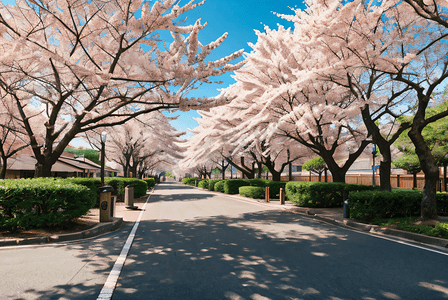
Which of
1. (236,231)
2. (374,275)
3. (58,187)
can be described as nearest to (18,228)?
(58,187)

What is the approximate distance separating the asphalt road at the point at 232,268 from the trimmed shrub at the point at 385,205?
201cm

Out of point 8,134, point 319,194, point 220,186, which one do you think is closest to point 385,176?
point 319,194

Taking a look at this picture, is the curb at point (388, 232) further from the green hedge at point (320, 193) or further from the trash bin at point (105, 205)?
the trash bin at point (105, 205)

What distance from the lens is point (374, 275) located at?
4.48 meters

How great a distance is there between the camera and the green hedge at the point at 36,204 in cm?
662

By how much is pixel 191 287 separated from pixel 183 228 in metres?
4.64

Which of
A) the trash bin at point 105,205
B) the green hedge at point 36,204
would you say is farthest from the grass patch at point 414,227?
the green hedge at point 36,204

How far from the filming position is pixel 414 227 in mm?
7348

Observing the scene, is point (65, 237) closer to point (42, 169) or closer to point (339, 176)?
point (42, 169)

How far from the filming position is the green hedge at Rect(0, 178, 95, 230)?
6.62 metres

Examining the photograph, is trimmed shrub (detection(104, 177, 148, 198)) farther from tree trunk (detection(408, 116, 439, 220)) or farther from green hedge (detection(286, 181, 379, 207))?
tree trunk (detection(408, 116, 439, 220))

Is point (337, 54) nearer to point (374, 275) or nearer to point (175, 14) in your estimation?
point (175, 14)

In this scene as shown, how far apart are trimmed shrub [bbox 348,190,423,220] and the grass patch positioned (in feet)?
1.31

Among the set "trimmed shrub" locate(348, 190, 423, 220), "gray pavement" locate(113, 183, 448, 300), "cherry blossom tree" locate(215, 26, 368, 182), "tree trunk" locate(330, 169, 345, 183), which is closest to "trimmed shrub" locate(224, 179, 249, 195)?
"cherry blossom tree" locate(215, 26, 368, 182)
